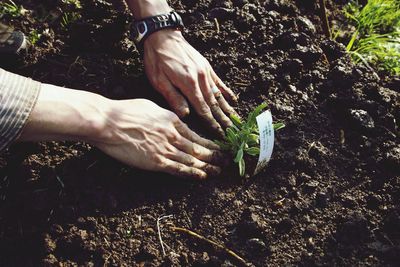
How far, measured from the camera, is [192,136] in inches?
78.4

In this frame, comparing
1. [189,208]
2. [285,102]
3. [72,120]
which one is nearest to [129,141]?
[72,120]

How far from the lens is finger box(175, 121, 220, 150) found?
1.98 m

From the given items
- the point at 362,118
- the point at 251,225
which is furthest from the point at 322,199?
the point at 362,118

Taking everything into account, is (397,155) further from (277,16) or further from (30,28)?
(30,28)

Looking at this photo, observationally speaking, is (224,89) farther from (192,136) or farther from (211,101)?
(192,136)

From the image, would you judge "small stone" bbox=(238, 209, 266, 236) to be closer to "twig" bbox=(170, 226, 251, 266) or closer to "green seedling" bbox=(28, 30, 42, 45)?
"twig" bbox=(170, 226, 251, 266)

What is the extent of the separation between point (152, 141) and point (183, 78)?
33 cm

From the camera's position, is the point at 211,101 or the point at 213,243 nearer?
the point at 213,243

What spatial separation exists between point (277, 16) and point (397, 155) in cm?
94

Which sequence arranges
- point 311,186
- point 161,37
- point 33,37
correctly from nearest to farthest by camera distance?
1. point 311,186
2. point 161,37
3. point 33,37

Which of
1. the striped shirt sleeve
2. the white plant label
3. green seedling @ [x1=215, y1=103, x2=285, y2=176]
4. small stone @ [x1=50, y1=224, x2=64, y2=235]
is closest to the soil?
small stone @ [x1=50, y1=224, x2=64, y2=235]

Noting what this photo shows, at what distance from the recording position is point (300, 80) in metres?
2.34

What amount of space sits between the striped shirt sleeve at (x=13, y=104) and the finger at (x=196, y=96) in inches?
25.2

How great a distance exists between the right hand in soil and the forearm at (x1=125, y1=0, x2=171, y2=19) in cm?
47
